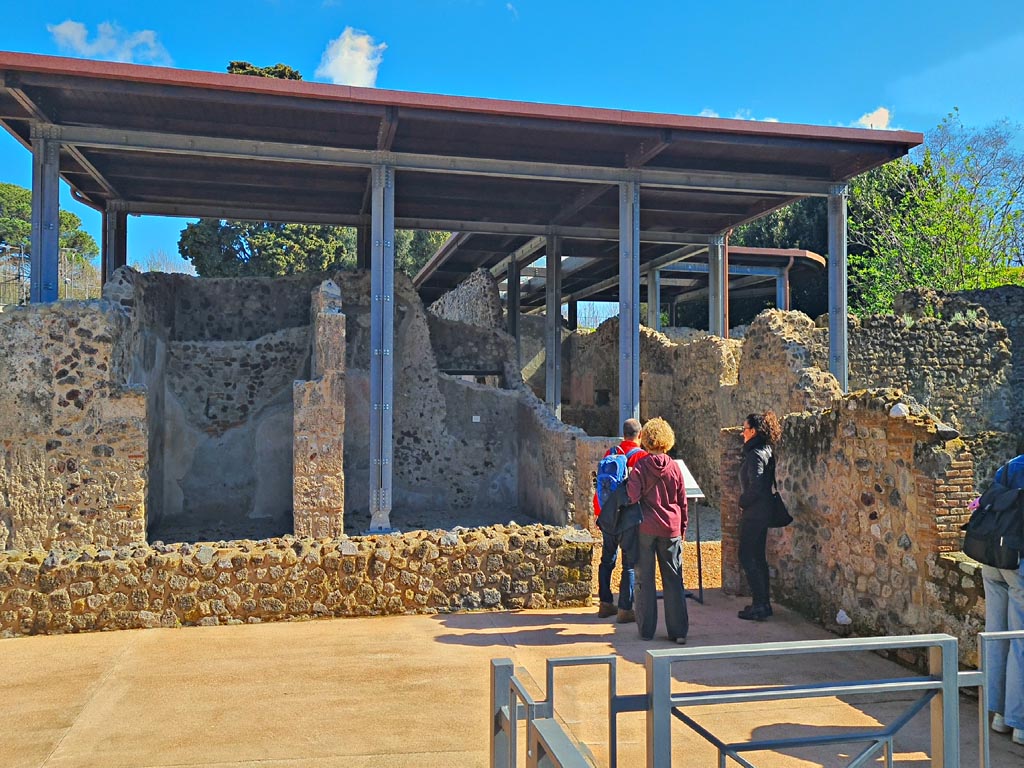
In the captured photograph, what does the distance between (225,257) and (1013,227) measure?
24336 millimetres

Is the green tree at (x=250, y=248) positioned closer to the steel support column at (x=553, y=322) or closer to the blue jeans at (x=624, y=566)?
the steel support column at (x=553, y=322)

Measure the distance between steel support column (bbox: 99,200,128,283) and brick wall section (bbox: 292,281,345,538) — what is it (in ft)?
18.3

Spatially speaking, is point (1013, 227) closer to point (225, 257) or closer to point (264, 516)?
point (264, 516)

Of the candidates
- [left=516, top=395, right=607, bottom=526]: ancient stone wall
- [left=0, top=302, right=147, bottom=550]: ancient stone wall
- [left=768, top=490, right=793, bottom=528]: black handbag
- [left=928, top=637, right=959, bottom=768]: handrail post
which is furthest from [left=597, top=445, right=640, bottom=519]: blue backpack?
[left=0, top=302, right=147, bottom=550]: ancient stone wall

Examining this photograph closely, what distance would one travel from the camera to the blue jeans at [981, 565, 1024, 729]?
4125 millimetres

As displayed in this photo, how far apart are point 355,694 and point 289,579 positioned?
5.59ft

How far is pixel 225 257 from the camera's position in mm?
29547

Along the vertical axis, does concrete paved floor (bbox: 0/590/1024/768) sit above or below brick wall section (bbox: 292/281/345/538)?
below

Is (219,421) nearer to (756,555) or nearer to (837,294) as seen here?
(756,555)

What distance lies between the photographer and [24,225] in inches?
1858

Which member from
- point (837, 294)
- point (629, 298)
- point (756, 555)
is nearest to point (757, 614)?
point (756, 555)

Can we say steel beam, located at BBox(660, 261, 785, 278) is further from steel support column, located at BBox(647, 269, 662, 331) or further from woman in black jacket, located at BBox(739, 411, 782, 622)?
woman in black jacket, located at BBox(739, 411, 782, 622)

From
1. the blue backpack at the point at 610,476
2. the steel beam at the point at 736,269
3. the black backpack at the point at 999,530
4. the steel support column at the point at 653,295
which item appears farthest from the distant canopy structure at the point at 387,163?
the black backpack at the point at 999,530

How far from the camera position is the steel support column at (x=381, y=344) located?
11.7 metres
